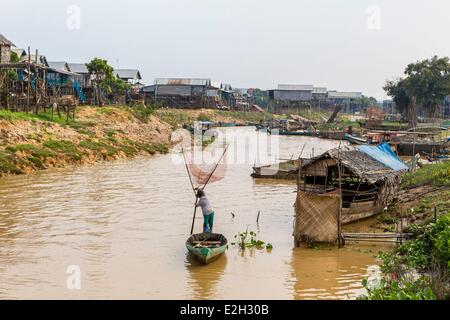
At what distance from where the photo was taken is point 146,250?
12.8m

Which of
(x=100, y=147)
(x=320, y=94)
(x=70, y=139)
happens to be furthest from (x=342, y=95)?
(x=70, y=139)

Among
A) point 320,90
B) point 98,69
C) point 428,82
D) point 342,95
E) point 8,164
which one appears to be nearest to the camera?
point 8,164

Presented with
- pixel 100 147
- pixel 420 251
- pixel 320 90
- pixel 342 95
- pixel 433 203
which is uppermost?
pixel 320 90

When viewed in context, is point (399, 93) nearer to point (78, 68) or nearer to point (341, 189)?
point (78, 68)

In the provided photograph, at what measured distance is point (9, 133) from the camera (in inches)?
1000

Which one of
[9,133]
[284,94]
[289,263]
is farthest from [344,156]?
[284,94]

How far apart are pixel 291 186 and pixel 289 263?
36.6ft

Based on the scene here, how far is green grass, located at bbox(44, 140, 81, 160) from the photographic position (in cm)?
2683

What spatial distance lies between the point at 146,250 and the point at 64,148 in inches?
637

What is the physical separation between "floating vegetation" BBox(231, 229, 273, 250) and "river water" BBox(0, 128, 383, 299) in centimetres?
22

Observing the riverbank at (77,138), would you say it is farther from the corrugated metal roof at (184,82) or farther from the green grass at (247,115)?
the green grass at (247,115)

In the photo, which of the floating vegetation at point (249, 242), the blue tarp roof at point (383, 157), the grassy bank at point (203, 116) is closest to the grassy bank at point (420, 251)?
the blue tarp roof at point (383, 157)

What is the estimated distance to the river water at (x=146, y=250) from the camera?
403 inches
